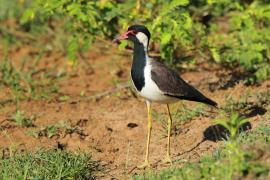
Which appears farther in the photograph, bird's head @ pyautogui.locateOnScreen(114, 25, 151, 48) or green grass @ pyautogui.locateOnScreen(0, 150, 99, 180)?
bird's head @ pyautogui.locateOnScreen(114, 25, 151, 48)

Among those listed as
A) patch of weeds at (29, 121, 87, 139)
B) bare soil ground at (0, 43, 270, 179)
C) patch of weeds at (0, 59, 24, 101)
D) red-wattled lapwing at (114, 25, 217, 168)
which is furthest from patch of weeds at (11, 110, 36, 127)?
red-wattled lapwing at (114, 25, 217, 168)

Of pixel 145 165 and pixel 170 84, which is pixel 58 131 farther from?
pixel 170 84

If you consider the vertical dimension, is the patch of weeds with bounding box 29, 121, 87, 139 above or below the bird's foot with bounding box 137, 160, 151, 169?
above

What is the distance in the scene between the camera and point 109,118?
773 centimetres

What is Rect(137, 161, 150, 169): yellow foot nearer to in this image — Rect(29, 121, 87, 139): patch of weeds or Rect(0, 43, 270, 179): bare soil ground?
Rect(0, 43, 270, 179): bare soil ground

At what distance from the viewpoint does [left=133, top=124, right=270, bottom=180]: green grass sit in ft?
16.1

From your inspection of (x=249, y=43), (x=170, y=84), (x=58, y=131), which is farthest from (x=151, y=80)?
(x=249, y=43)

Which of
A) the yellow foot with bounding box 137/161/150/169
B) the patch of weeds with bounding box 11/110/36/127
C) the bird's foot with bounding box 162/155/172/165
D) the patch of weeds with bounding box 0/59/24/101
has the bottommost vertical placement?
the yellow foot with bounding box 137/161/150/169

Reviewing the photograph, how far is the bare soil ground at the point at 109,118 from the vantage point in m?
6.73

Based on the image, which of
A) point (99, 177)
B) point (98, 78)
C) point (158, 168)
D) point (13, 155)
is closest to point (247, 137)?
point (158, 168)

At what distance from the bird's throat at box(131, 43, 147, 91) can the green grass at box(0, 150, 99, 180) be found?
821mm

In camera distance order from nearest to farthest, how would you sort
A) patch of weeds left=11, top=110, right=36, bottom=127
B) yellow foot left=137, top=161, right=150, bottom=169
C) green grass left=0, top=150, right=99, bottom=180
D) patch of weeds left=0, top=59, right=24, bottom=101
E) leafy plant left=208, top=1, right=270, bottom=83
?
green grass left=0, top=150, right=99, bottom=180 < yellow foot left=137, top=161, right=150, bottom=169 < patch of weeds left=11, top=110, right=36, bottom=127 < leafy plant left=208, top=1, right=270, bottom=83 < patch of weeds left=0, top=59, right=24, bottom=101

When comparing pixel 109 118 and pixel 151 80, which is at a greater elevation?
pixel 109 118

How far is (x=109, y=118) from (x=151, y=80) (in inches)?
60.8
